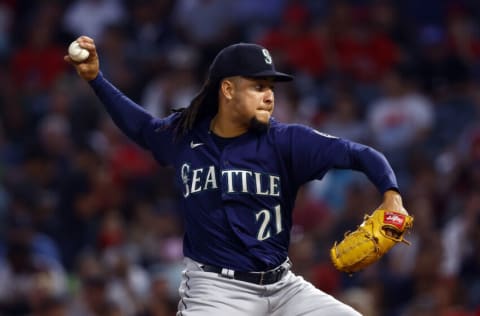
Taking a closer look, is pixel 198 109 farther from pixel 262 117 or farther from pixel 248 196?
pixel 248 196

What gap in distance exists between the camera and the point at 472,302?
332 inches

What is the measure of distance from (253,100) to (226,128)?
217 mm

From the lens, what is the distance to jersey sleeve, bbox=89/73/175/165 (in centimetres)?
594

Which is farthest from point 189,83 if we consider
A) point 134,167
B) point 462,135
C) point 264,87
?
point 264,87

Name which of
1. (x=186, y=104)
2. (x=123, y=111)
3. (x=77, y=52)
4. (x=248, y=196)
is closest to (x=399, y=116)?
(x=186, y=104)

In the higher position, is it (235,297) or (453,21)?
(453,21)

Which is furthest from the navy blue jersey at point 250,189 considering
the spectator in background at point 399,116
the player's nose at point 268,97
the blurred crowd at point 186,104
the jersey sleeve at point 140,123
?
the spectator in background at point 399,116

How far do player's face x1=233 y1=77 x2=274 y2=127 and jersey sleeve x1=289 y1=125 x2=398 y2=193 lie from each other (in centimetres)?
16

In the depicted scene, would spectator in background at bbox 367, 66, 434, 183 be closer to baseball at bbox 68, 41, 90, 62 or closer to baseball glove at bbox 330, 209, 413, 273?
baseball at bbox 68, 41, 90, 62

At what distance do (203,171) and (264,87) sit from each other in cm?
49

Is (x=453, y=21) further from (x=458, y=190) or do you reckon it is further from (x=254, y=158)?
(x=254, y=158)

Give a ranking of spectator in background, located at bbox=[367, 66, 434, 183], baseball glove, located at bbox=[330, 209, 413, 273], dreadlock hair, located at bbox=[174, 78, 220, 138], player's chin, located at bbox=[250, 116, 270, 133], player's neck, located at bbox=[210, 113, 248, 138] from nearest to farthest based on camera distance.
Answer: baseball glove, located at bbox=[330, 209, 413, 273], player's chin, located at bbox=[250, 116, 270, 133], player's neck, located at bbox=[210, 113, 248, 138], dreadlock hair, located at bbox=[174, 78, 220, 138], spectator in background, located at bbox=[367, 66, 434, 183]

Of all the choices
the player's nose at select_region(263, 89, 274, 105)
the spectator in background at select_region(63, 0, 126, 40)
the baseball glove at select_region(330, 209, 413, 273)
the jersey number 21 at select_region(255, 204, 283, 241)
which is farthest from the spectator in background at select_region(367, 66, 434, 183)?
the baseball glove at select_region(330, 209, 413, 273)

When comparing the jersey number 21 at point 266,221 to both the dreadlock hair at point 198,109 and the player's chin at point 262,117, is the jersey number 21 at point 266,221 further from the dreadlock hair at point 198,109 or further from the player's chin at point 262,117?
the dreadlock hair at point 198,109
